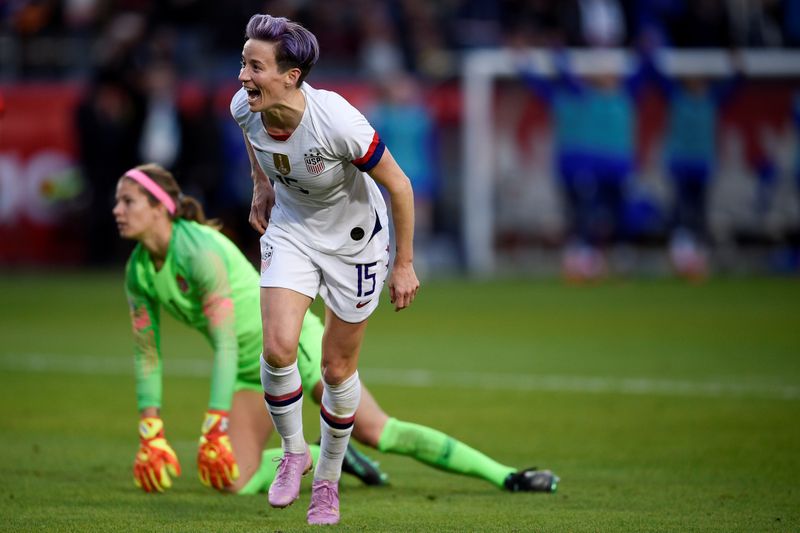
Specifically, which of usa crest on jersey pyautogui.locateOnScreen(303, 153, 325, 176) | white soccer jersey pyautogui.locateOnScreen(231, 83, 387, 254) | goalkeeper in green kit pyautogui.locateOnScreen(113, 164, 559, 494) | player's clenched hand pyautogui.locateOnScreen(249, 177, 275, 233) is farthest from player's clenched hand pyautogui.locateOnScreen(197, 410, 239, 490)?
usa crest on jersey pyautogui.locateOnScreen(303, 153, 325, 176)

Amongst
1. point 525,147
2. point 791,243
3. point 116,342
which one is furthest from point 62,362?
point 791,243

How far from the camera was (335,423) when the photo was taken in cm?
612

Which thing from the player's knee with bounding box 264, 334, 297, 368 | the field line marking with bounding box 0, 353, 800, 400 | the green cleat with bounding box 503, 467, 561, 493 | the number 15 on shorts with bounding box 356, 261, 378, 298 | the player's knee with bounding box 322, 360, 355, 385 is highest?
the number 15 on shorts with bounding box 356, 261, 378, 298

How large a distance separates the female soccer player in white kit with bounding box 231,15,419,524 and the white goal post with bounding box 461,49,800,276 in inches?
557

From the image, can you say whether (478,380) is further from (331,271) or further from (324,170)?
(324,170)

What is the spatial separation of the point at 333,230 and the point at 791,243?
15.7 m

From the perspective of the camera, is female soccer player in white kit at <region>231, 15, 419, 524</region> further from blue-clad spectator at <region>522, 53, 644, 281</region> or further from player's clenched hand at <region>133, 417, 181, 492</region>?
blue-clad spectator at <region>522, 53, 644, 281</region>

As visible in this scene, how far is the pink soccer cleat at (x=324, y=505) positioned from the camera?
19.4 ft

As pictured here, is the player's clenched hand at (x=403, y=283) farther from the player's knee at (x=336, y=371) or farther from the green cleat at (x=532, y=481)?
the green cleat at (x=532, y=481)

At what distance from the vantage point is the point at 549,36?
20688mm

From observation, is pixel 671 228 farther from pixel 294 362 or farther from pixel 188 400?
pixel 294 362

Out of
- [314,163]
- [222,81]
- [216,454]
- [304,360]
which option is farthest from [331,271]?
[222,81]

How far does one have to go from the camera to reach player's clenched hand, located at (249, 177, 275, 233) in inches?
252

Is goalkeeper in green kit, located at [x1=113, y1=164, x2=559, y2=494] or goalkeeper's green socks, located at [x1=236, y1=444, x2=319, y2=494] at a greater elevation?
goalkeeper in green kit, located at [x1=113, y1=164, x2=559, y2=494]
